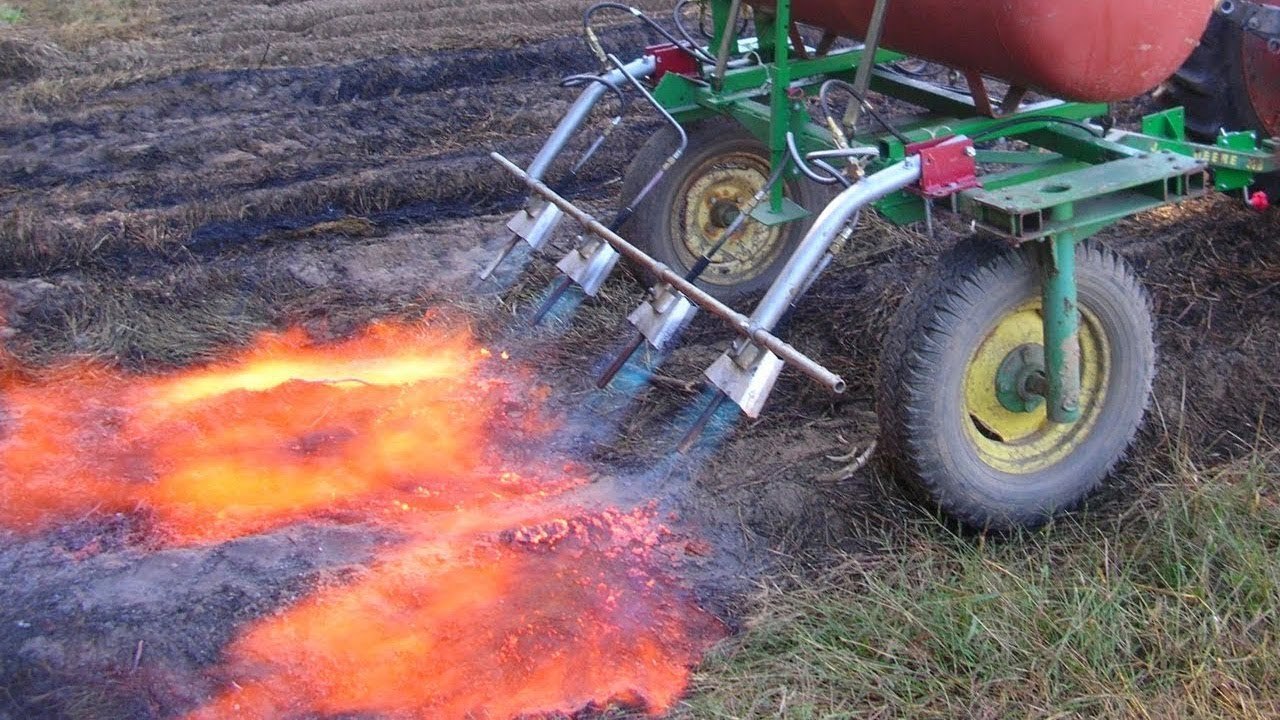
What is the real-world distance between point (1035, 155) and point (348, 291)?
2.87 metres

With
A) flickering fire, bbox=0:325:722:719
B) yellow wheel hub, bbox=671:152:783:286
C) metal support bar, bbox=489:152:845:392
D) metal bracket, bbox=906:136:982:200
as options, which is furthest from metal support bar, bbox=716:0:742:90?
flickering fire, bbox=0:325:722:719

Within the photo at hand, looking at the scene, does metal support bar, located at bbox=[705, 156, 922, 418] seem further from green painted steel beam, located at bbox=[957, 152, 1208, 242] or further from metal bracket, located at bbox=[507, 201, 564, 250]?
metal bracket, located at bbox=[507, 201, 564, 250]

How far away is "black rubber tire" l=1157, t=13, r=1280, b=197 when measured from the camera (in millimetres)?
4559

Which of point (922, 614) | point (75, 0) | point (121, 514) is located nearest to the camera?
point (922, 614)

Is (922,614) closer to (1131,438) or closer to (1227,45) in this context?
(1131,438)

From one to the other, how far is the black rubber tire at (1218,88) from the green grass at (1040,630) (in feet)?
5.86

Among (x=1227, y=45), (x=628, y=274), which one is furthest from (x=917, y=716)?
(x=1227, y=45)

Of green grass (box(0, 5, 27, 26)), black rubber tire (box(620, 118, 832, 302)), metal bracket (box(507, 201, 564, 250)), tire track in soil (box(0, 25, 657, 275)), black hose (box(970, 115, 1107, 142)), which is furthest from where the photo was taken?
green grass (box(0, 5, 27, 26))

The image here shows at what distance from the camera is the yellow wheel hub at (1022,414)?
11.9ft

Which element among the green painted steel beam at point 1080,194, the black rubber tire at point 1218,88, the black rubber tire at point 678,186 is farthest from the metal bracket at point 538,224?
the black rubber tire at point 1218,88

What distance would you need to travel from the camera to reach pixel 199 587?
3.29 meters

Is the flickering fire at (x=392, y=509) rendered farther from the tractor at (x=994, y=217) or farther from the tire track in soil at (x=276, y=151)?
the tire track in soil at (x=276, y=151)

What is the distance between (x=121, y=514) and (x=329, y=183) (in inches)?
123

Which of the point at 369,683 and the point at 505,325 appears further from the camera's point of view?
the point at 505,325
